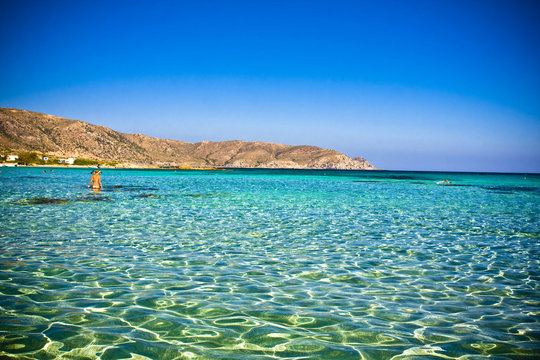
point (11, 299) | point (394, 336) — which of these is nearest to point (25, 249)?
point (11, 299)

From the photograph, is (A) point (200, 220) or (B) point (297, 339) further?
(A) point (200, 220)

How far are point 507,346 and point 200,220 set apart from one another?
45.9 feet

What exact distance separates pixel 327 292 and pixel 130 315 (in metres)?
3.96

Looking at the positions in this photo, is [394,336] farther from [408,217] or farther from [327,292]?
[408,217]

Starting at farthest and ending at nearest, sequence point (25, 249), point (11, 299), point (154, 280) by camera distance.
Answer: point (25, 249), point (154, 280), point (11, 299)

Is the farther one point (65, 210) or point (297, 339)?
point (65, 210)

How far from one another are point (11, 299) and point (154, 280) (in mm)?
2689

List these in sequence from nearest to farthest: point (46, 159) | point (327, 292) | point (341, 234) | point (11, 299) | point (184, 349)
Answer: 1. point (184, 349)
2. point (11, 299)
3. point (327, 292)
4. point (341, 234)
5. point (46, 159)

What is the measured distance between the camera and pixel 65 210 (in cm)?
2005

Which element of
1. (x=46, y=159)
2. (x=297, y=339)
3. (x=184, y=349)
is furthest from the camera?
(x=46, y=159)

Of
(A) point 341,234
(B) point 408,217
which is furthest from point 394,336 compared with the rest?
(B) point 408,217

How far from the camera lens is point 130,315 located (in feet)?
20.4

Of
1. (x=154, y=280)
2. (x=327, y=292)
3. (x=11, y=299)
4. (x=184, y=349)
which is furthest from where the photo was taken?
(x=154, y=280)

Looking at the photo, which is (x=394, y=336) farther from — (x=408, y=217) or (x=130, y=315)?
(x=408, y=217)
